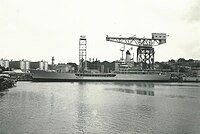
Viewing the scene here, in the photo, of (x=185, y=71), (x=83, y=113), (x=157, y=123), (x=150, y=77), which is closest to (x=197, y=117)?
(x=157, y=123)

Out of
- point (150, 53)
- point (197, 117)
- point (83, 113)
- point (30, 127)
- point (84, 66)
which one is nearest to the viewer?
point (30, 127)

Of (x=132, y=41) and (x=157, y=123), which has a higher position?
(x=132, y=41)

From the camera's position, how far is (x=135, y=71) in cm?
8775

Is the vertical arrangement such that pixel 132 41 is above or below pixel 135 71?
above

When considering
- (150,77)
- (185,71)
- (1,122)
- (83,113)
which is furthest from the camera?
(185,71)

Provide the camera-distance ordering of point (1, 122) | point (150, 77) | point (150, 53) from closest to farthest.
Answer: point (1, 122) → point (150, 53) → point (150, 77)

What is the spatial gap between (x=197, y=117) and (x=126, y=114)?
4.80m

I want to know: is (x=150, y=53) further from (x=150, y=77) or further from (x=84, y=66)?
(x=84, y=66)

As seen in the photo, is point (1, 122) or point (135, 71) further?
point (135, 71)

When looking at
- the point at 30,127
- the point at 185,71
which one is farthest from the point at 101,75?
the point at 30,127

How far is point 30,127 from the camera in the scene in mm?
14258

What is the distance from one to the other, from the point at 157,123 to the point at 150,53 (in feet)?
225

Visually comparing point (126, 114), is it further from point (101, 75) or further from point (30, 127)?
point (101, 75)

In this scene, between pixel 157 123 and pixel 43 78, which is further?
pixel 43 78
